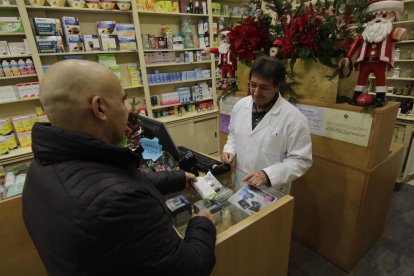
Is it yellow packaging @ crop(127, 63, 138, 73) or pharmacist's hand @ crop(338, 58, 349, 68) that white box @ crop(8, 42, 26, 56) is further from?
pharmacist's hand @ crop(338, 58, 349, 68)

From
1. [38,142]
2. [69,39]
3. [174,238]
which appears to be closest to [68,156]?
[38,142]

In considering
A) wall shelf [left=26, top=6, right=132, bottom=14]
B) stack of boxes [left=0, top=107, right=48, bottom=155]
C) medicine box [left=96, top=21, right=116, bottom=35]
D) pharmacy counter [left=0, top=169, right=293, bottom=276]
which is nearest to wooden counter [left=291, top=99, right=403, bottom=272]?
pharmacy counter [left=0, top=169, right=293, bottom=276]

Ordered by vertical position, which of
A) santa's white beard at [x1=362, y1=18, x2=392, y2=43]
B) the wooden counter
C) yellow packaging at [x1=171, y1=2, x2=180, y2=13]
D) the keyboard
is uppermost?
yellow packaging at [x1=171, y1=2, x2=180, y2=13]

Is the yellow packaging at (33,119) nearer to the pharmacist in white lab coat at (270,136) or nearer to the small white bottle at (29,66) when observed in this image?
the small white bottle at (29,66)

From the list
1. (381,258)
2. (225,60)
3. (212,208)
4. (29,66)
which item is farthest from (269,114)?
(29,66)

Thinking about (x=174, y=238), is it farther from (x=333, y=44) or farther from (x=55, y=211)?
(x=333, y=44)

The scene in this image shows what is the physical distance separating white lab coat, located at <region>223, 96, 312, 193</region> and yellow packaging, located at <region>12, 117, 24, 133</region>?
248 centimetres

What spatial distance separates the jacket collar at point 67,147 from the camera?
0.57 metres

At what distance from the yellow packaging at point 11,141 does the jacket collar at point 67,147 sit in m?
2.58

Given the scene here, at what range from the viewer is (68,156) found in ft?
1.93

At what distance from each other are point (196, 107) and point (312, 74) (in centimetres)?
252

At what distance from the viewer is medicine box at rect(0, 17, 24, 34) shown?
232 cm

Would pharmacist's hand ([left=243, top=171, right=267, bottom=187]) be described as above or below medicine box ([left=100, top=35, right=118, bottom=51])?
below

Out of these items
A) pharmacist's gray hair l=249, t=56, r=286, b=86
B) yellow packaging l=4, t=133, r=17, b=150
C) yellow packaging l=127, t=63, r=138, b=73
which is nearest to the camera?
pharmacist's gray hair l=249, t=56, r=286, b=86
